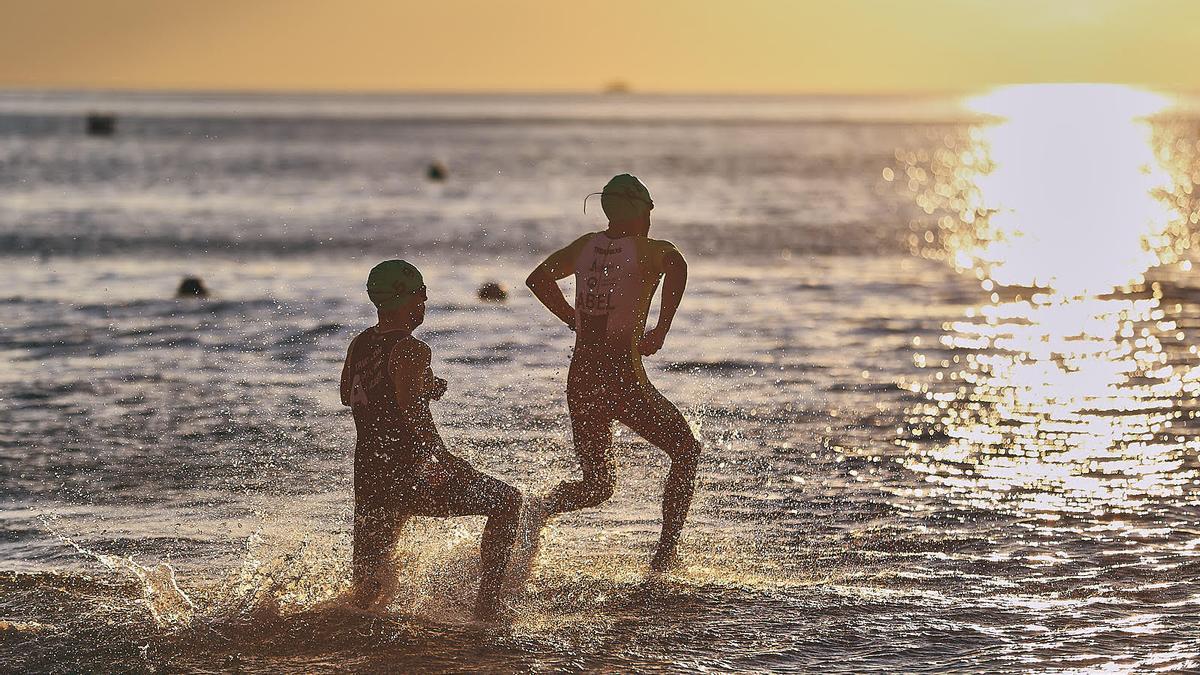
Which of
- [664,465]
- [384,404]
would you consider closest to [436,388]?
[384,404]

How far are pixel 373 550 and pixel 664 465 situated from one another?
3.55 metres

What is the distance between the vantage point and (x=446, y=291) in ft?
67.9

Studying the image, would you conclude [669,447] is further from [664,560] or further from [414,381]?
[414,381]

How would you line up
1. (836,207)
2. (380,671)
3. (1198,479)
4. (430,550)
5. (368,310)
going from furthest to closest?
1. (836,207)
2. (368,310)
3. (1198,479)
4. (430,550)
5. (380,671)

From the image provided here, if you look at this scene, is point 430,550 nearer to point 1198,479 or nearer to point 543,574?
point 543,574

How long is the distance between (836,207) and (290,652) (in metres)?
34.6

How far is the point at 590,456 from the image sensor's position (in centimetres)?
815

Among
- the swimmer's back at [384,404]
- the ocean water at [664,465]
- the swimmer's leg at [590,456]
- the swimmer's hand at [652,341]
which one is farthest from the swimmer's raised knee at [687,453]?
the swimmer's back at [384,404]

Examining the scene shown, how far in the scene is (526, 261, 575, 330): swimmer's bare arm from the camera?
27.1 ft

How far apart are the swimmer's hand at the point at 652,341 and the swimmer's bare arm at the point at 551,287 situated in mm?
362

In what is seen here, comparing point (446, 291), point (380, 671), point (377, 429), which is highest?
point (446, 291)

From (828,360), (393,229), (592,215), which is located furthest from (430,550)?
(592,215)

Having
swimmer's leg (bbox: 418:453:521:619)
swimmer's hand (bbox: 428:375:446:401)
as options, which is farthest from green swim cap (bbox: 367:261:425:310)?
swimmer's leg (bbox: 418:453:521:619)

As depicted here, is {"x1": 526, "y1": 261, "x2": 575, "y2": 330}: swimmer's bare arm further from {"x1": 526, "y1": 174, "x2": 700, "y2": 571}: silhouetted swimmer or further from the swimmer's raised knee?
the swimmer's raised knee
